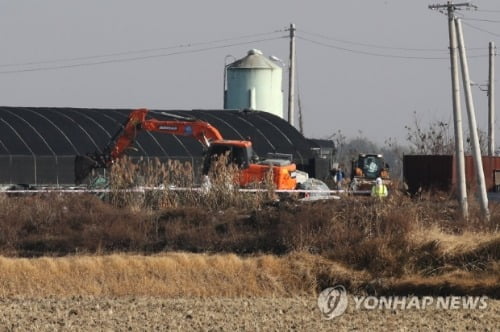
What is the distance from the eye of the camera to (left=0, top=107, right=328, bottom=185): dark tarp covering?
45406mm

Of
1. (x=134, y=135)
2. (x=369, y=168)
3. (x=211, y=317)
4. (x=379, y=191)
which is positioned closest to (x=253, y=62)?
(x=369, y=168)

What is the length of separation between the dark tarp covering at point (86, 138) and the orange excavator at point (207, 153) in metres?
1.38

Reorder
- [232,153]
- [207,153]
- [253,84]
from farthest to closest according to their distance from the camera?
1. [253,84]
2. [207,153]
3. [232,153]

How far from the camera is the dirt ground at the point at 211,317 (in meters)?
19.1

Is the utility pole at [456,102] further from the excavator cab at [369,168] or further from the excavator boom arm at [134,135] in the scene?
the excavator cab at [369,168]

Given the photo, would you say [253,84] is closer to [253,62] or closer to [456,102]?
[253,62]

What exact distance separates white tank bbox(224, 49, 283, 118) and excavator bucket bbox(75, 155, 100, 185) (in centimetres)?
2342

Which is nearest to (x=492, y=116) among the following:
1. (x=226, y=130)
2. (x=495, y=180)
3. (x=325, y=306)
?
(x=495, y=180)

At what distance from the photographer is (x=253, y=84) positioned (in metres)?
68.3

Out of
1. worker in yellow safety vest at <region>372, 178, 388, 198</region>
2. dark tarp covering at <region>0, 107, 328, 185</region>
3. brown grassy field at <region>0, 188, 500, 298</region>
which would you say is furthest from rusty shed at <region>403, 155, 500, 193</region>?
brown grassy field at <region>0, 188, 500, 298</region>

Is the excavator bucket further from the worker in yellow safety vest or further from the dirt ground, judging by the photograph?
the dirt ground

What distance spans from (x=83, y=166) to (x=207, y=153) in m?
5.77

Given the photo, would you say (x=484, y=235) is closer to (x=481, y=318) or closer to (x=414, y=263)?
(x=414, y=263)

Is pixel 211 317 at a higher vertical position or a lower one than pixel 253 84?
lower
